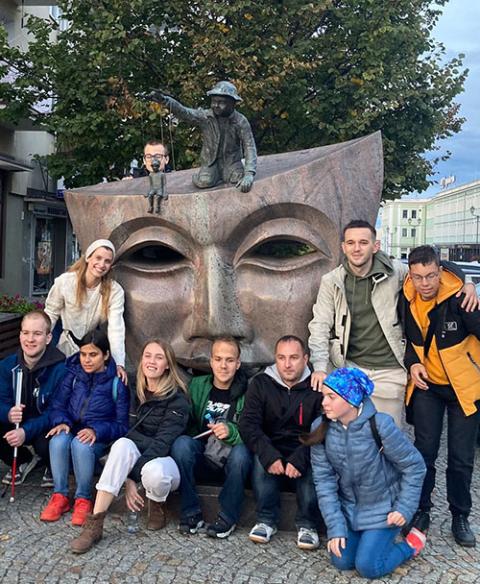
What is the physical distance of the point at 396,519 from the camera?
3.31 meters

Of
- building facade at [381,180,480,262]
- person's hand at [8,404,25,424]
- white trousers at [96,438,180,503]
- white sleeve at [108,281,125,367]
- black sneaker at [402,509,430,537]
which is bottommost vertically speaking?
black sneaker at [402,509,430,537]

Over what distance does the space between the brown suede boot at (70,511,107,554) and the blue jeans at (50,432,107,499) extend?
1.15 feet

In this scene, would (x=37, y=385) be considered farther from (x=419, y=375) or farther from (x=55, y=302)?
(x=419, y=375)

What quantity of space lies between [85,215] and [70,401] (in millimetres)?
1503

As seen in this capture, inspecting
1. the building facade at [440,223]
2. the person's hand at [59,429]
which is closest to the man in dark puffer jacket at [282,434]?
the person's hand at [59,429]

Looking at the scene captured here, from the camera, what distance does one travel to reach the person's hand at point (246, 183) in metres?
4.52

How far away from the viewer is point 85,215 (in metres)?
4.99

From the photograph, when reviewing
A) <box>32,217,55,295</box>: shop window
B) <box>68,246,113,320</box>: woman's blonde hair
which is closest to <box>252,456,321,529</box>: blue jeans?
<box>68,246,113,320</box>: woman's blonde hair

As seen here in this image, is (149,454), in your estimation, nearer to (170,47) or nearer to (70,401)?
(70,401)

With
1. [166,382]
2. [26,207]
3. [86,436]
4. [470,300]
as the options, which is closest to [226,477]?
[166,382]

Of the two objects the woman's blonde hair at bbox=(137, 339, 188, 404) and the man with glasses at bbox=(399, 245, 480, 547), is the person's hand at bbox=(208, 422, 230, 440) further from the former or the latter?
the man with glasses at bbox=(399, 245, 480, 547)

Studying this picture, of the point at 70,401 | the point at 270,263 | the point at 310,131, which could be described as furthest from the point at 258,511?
the point at 310,131

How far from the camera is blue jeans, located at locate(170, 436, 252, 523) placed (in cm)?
376

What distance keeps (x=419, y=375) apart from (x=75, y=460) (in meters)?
2.13
